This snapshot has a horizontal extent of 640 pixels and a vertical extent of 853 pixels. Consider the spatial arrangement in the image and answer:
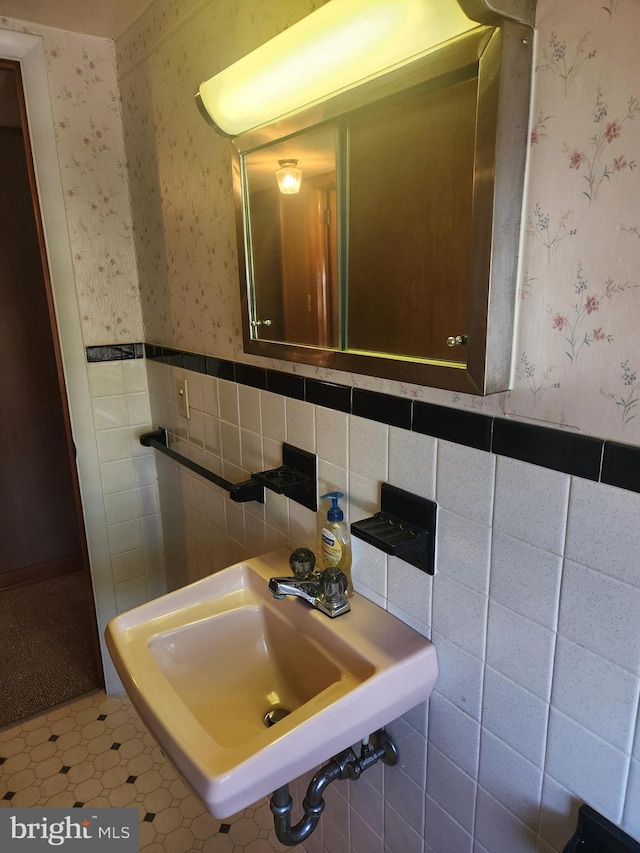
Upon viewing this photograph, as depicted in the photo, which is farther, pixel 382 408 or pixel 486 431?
pixel 382 408

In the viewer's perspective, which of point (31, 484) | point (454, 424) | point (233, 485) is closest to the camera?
point (454, 424)

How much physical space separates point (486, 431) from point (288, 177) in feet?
2.16

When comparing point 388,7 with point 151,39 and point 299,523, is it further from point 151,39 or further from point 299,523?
point 151,39

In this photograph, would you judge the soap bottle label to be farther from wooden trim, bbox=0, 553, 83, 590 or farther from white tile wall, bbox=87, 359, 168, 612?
wooden trim, bbox=0, 553, 83, 590

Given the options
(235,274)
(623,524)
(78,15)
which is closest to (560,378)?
(623,524)

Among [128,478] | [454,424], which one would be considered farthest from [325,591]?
[128,478]

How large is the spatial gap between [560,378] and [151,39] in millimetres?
1507

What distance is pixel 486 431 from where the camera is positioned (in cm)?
84

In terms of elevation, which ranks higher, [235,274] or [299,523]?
[235,274]

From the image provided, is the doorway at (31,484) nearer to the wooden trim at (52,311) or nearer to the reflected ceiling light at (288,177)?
the wooden trim at (52,311)

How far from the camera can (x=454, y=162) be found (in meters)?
0.82

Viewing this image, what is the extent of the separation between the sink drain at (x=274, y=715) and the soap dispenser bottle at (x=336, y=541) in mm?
264

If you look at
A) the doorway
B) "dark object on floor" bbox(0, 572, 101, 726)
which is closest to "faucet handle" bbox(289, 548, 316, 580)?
"dark object on floor" bbox(0, 572, 101, 726)

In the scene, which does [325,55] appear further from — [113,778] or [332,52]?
[113,778]
